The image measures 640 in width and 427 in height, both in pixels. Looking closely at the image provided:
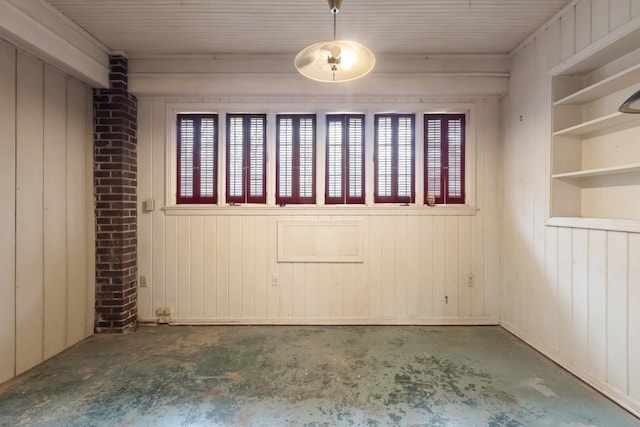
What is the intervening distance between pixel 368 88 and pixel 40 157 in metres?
2.96

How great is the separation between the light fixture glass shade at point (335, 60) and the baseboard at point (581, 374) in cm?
258

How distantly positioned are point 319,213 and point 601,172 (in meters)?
2.29

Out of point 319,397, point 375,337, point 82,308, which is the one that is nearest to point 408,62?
point 375,337

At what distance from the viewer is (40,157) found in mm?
2434

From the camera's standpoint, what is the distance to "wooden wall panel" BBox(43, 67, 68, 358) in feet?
8.14

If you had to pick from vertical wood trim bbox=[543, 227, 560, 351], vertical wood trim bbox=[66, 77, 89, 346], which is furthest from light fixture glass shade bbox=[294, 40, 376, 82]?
vertical wood trim bbox=[66, 77, 89, 346]

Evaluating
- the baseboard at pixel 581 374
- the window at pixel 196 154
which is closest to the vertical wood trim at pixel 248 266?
the window at pixel 196 154

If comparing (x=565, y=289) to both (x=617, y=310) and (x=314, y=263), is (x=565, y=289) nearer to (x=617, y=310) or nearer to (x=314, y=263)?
(x=617, y=310)

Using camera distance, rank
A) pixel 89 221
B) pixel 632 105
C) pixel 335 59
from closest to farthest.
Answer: pixel 335 59, pixel 632 105, pixel 89 221

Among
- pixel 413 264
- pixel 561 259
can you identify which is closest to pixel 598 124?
pixel 561 259

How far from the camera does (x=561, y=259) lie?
2.41 meters

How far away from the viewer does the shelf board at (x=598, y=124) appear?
1997 mm

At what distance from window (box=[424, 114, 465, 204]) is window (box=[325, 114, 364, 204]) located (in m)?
0.73

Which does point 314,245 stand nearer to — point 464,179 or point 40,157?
point 464,179
